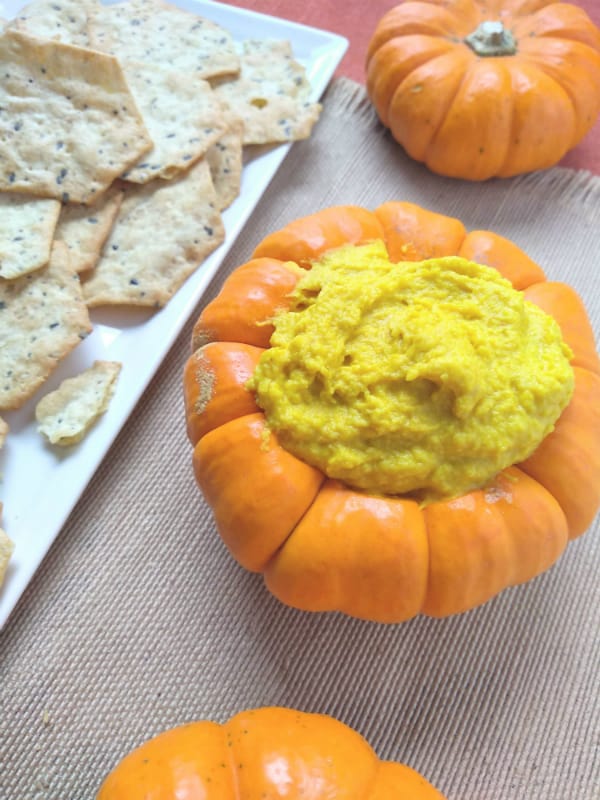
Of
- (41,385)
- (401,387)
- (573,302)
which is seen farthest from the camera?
(41,385)

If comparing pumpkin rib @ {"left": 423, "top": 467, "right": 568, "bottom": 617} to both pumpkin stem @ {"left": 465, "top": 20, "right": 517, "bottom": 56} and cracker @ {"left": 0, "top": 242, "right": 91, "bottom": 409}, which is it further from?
pumpkin stem @ {"left": 465, "top": 20, "right": 517, "bottom": 56}

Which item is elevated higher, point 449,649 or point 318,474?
point 318,474

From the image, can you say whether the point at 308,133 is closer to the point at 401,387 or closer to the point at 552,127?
the point at 552,127

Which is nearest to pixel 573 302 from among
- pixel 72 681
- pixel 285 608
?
pixel 285 608

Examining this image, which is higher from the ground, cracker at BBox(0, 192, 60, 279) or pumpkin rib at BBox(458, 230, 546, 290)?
pumpkin rib at BBox(458, 230, 546, 290)

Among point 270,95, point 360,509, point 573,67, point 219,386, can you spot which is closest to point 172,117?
point 270,95

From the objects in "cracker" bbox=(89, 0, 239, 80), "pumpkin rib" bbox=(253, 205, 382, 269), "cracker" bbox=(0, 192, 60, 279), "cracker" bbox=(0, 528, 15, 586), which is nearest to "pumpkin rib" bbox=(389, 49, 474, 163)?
"cracker" bbox=(89, 0, 239, 80)
